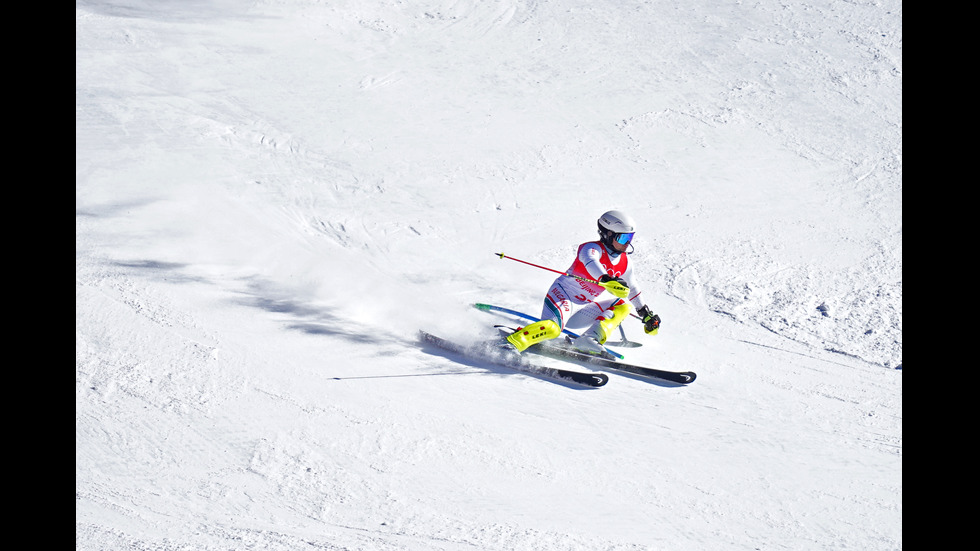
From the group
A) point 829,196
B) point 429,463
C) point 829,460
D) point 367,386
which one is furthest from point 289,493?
point 829,196

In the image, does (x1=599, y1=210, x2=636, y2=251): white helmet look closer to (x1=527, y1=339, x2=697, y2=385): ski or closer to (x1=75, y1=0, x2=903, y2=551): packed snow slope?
(x1=527, y1=339, x2=697, y2=385): ski

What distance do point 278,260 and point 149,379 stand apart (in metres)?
2.39

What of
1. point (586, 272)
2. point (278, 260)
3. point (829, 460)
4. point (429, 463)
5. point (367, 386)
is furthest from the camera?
point (278, 260)

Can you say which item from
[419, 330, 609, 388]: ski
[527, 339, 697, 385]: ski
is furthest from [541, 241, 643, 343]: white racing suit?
[419, 330, 609, 388]: ski

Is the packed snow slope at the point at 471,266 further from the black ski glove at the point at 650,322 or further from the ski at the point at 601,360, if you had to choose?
the black ski glove at the point at 650,322

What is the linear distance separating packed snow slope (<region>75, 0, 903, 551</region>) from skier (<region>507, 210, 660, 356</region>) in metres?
0.42

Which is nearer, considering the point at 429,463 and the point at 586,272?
the point at 429,463

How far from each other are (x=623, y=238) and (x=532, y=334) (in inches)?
47.9

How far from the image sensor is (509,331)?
8.02 meters

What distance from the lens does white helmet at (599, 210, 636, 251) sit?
7.75 meters

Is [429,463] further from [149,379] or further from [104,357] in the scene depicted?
[104,357]

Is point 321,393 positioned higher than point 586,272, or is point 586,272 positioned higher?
point 586,272

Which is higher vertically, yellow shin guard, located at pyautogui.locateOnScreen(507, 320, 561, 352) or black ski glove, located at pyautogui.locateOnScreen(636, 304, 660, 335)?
black ski glove, located at pyautogui.locateOnScreen(636, 304, 660, 335)

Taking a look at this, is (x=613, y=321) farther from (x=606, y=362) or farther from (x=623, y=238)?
(x=623, y=238)
